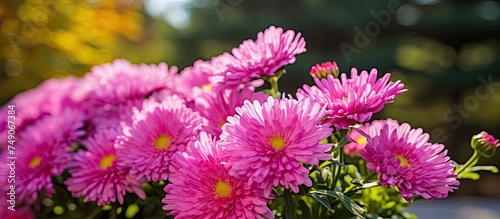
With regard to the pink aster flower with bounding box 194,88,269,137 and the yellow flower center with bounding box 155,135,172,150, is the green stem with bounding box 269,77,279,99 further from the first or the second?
the yellow flower center with bounding box 155,135,172,150

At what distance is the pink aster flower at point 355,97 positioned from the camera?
475mm

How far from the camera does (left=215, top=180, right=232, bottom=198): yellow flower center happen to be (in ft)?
1.60

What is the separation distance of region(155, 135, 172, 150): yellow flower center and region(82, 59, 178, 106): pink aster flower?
0.17m

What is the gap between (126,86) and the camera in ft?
2.44

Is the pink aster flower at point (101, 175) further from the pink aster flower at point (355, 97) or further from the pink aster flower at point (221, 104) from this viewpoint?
the pink aster flower at point (355, 97)

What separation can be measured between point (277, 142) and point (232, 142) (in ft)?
0.13

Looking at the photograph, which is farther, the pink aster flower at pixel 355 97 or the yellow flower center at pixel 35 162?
the yellow flower center at pixel 35 162

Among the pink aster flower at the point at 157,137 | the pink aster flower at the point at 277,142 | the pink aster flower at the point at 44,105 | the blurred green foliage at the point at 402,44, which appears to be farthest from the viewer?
the blurred green foliage at the point at 402,44

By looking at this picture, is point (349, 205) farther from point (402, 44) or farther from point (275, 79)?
point (402, 44)

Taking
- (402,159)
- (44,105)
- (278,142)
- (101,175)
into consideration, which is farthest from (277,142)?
(44,105)

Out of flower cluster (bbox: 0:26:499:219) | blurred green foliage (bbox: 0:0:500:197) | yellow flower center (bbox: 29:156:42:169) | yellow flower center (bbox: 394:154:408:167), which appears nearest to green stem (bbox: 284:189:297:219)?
flower cluster (bbox: 0:26:499:219)

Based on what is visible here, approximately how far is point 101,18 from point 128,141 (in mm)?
3508

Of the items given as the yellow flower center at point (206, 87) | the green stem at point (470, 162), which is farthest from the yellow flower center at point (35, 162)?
the green stem at point (470, 162)

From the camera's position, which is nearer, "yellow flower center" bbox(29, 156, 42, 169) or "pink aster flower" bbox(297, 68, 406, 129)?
"pink aster flower" bbox(297, 68, 406, 129)
